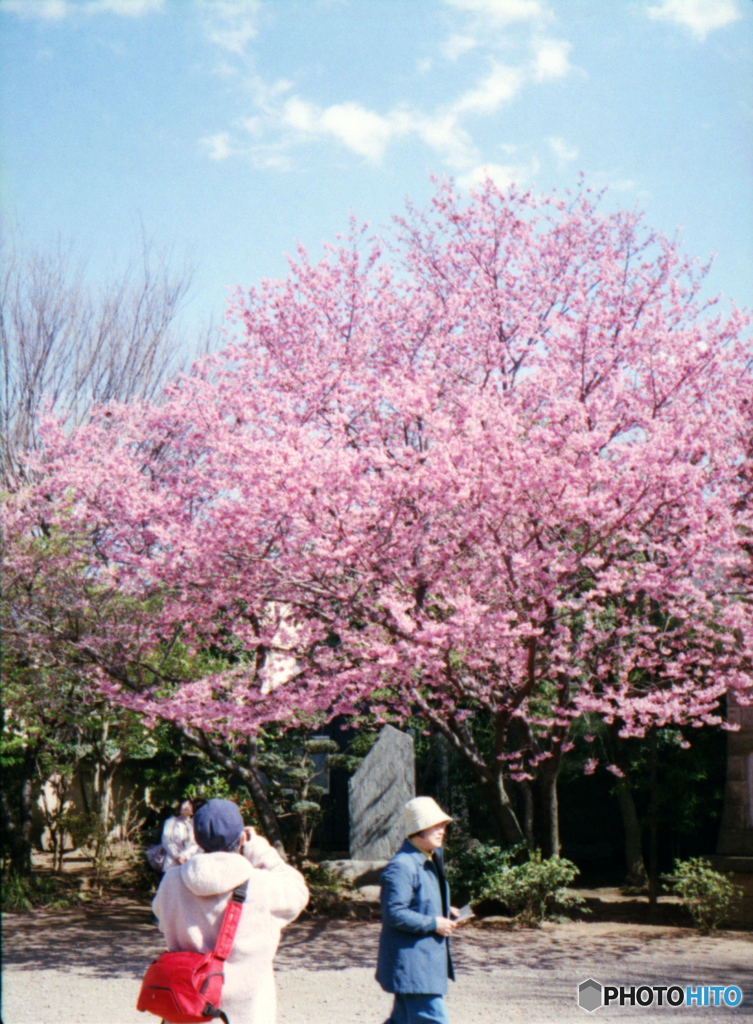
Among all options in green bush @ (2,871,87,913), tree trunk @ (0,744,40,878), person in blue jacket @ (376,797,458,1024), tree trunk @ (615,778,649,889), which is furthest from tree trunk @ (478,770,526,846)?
tree trunk @ (0,744,40,878)

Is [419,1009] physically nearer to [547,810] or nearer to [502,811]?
[502,811]

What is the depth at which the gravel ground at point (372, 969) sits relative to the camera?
5.57 m

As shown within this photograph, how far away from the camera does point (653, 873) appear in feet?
31.0

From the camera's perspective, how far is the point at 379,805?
33.0 feet

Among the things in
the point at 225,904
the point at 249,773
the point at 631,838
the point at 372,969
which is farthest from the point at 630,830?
the point at 225,904

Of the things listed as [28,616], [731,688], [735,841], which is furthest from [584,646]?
[28,616]

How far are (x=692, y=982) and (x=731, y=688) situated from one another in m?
3.43

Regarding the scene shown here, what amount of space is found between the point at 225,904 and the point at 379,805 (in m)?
7.65

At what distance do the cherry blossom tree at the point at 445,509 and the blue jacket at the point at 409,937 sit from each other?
317cm

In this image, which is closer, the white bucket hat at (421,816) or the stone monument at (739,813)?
the white bucket hat at (421,816)

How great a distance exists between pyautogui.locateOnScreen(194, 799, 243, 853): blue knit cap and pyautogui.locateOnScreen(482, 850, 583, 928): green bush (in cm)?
616

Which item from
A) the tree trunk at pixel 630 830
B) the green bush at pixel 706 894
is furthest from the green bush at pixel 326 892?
the tree trunk at pixel 630 830

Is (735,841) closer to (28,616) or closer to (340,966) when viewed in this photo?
(340,966)

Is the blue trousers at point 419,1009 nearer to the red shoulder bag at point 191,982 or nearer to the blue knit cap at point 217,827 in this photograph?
the red shoulder bag at point 191,982
